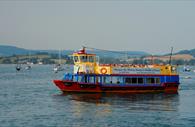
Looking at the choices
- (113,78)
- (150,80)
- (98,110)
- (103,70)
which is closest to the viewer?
(98,110)

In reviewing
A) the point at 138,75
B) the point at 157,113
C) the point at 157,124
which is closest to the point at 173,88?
the point at 138,75

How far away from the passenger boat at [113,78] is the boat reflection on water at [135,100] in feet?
4.49

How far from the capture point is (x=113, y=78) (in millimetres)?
72562

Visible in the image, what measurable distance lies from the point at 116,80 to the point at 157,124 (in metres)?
29.8

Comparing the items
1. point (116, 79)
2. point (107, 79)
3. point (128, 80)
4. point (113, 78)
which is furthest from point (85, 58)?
point (128, 80)

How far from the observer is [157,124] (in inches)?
1703

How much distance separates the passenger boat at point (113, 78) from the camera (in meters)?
70.6

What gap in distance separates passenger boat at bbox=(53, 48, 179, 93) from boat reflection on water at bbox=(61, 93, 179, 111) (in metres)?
1.37

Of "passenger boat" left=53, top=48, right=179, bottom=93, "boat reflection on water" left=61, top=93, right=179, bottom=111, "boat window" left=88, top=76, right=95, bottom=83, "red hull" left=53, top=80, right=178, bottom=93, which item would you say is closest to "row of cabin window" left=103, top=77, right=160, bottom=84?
"passenger boat" left=53, top=48, right=179, bottom=93

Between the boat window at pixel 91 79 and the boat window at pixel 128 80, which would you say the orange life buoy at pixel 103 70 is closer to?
the boat window at pixel 91 79

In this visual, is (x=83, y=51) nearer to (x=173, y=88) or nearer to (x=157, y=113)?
(x=173, y=88)

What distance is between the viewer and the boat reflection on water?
5691 cm

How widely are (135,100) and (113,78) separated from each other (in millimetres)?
9478

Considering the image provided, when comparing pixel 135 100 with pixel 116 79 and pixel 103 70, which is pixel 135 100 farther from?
pixel 103 70
